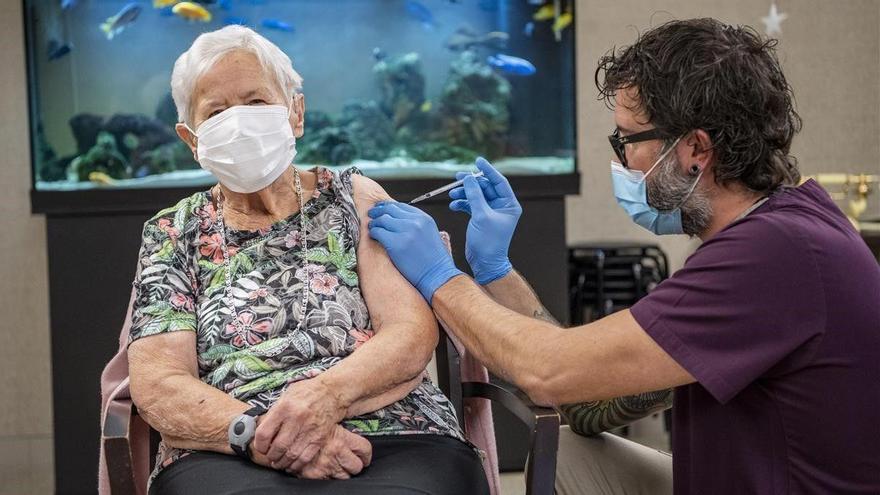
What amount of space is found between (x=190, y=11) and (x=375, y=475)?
97.5 inches

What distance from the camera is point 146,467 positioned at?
1945 millimetres

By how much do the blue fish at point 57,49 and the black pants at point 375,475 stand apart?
7.29 ft

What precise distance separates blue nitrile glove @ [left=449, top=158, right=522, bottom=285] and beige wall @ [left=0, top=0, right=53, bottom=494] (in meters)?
2.62

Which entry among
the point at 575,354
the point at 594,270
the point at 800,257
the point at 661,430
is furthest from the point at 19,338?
the point at 800,257

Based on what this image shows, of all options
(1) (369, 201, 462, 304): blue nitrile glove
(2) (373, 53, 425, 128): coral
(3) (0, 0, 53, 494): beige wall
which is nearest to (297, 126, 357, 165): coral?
(2) (373, 53, 425, 128): coral

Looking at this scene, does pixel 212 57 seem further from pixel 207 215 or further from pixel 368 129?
pixel 368 129

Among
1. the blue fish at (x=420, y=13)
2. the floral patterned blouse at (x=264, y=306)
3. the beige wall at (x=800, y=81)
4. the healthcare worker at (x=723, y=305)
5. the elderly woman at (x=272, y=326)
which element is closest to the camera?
the healthcare worker at (x=723, y=305)

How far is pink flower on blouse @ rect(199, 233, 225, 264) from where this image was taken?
6.32 ft

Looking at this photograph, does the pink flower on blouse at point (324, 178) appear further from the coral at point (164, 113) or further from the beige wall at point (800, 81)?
the beige wall at point (800, 81)

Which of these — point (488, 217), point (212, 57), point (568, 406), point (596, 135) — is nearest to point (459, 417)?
point (568, 406)

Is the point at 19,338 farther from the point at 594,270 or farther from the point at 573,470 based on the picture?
the point at 573,470

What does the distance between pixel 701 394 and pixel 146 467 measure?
1064mm

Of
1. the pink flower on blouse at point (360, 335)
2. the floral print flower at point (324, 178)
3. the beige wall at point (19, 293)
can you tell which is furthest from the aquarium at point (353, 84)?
the pink flower on blouse at point (360, 335)

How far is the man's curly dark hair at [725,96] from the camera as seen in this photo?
158 cm
